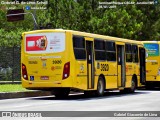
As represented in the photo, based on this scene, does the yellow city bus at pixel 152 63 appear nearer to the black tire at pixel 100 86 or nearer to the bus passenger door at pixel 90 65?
the black tire at pixel 100 86

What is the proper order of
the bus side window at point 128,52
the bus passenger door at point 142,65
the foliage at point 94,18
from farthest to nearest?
the foliage at point 94,18
the bus passenger door at point 142,65
the bus side window at point 128,52

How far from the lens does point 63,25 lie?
42188 millimetres

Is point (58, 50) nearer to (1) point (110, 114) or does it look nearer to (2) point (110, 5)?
(1) point (110, 114)

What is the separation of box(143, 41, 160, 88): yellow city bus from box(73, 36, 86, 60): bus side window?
441 inches

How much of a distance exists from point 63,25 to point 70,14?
112 centimetres

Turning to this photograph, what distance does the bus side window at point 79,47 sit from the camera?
2159 centimetres

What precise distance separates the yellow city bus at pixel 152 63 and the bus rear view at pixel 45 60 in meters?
12.1

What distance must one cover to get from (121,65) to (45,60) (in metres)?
5.88

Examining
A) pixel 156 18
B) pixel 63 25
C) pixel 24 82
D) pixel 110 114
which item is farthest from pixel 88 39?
pixel 156 18

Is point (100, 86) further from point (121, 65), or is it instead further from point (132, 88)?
point (132, 88)

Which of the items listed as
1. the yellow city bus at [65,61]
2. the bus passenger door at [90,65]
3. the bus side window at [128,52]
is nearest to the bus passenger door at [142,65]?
Result: the bus side window at [128,52]

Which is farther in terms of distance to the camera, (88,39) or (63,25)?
(63,25)

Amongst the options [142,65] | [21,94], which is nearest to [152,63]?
[142,65]

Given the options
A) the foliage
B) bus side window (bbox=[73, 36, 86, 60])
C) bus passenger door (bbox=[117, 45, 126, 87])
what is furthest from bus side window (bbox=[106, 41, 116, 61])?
the foliage
